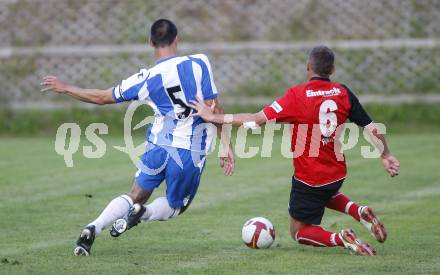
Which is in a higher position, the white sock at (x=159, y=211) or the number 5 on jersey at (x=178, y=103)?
the number 5 on jersey at (x=178, y=103)

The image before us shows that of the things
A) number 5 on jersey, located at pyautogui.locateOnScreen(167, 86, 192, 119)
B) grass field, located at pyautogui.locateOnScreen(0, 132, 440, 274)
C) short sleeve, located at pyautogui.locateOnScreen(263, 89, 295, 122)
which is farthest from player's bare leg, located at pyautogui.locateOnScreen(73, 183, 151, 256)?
short sleeve, located at pyautogui.locateOnScreen(263, 89, 295, 122)

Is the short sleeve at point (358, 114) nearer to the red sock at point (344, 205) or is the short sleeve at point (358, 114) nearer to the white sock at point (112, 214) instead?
the red sock at point (344, 205)

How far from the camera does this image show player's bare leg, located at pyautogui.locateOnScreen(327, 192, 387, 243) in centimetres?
742

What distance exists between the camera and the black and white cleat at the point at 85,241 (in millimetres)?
7089

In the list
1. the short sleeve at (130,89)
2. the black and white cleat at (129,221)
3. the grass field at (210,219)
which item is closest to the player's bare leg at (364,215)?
the grass field at (210,219)

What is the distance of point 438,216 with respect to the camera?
30.9 feet

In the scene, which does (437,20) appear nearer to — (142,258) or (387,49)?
(387,49)

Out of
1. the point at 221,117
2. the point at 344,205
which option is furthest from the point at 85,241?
the point at 344,205

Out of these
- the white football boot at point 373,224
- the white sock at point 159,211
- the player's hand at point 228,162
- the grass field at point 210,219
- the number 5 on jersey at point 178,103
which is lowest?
the grass field at point 210,219

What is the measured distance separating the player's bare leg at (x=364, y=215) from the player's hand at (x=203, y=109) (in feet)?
4.74

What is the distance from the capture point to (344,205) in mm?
7848

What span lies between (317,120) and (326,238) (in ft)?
3.17

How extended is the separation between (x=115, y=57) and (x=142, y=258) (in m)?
13.3

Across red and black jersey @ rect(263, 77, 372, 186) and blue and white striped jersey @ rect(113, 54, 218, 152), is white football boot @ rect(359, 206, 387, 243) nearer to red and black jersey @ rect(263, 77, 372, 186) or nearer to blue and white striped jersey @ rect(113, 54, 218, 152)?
red and black jersey @ rect(263, 77, 372, 186)
